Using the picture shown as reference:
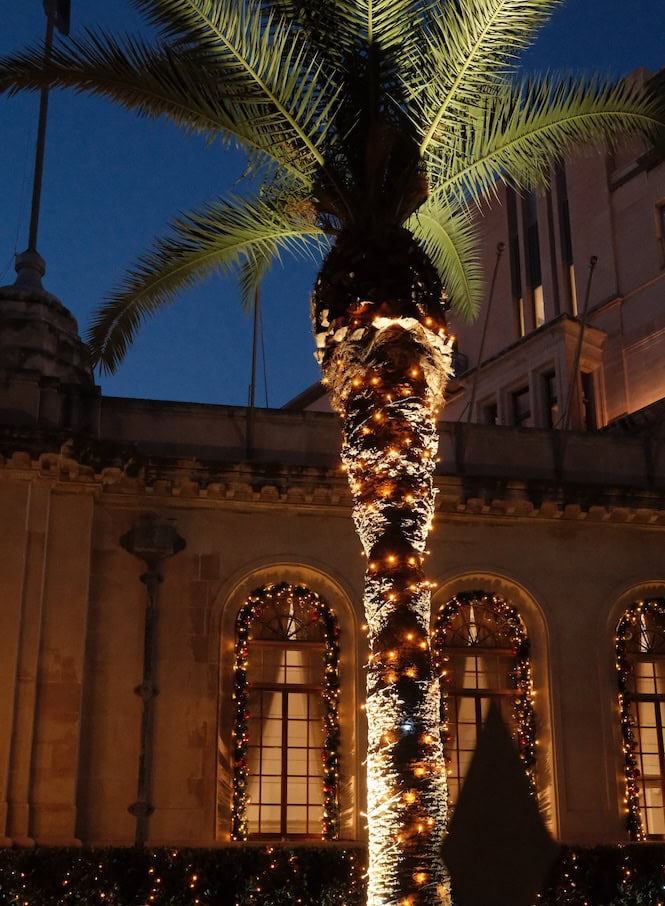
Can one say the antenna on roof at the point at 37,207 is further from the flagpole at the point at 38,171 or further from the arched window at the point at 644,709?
the arched window at the point at 644,709

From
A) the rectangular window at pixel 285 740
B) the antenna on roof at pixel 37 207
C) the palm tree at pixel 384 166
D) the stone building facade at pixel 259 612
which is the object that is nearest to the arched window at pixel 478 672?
the stone building facade at pixel 259 612

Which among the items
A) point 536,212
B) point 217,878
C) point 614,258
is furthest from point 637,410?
point 217,878

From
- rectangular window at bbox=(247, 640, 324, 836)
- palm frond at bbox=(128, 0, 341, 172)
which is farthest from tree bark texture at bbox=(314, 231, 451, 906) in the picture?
rectangular window at bbox=(247, 640, 324, 836)

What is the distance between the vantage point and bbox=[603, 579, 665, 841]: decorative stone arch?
66.7ft

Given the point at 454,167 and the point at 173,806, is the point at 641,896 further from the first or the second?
the point at 454,167

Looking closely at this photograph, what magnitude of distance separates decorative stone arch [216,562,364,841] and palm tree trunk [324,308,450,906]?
760 cm

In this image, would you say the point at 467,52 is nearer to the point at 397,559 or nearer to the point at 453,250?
the point at 453,250

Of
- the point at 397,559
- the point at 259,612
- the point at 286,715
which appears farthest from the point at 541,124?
the point at 286,715

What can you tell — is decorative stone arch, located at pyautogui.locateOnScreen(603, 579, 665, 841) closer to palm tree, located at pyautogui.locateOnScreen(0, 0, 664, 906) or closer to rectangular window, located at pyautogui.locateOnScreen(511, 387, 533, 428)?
palm tree, located at pyautogui.locateOnScreen(0, 0, 664, 906)

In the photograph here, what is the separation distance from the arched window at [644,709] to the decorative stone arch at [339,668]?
4564 mm

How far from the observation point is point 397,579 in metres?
12.0

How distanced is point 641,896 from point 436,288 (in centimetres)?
925

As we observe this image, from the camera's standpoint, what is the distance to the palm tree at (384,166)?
460 inches

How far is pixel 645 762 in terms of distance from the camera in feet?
69.1
